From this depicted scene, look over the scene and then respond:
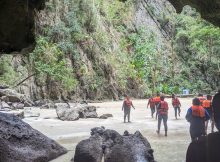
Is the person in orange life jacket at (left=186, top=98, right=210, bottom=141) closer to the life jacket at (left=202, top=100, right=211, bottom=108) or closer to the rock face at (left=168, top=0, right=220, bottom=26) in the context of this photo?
the rock face at (left=168, top=0, right=220, bottom=26)

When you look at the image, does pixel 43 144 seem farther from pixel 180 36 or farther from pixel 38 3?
pixel 180 36

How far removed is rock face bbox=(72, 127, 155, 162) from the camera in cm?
978

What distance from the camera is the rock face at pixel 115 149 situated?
9781 millimetres

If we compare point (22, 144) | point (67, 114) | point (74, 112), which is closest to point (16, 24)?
point (22, 144)

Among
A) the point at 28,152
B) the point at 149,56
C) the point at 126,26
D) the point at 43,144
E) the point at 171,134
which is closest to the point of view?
the point at 28,152

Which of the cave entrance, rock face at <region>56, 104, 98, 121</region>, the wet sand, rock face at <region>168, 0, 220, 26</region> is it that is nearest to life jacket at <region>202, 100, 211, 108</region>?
the wet sand

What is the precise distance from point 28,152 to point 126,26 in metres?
43.6

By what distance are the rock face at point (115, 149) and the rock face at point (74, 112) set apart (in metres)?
10.5

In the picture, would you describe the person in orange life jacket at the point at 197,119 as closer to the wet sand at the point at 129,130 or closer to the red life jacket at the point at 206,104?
the wet sand at the point at 129,130

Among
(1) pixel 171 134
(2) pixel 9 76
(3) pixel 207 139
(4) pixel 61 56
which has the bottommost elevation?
(1) pixel 171 134

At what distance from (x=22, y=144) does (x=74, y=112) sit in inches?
454

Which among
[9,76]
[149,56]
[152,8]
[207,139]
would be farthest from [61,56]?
[207,139]

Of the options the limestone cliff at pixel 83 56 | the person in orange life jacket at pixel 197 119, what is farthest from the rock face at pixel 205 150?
the limestone cliff at pixel 83 56

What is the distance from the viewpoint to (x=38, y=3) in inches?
432
